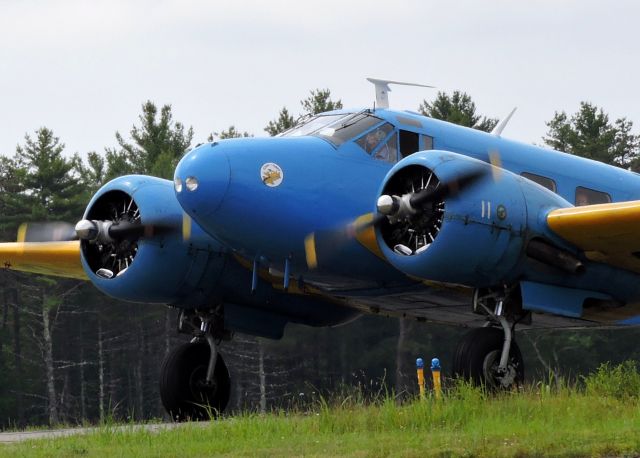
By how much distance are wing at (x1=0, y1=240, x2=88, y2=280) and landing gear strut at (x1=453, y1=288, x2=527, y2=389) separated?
6282mm

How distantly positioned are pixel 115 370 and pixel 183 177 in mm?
42206

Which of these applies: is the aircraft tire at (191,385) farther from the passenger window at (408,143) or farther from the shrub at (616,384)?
the shrub at (616,384)

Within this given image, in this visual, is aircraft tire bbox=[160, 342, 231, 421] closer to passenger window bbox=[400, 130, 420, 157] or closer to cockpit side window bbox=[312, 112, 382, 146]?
cockpit side window bbox=[312, 112, 382, 146]

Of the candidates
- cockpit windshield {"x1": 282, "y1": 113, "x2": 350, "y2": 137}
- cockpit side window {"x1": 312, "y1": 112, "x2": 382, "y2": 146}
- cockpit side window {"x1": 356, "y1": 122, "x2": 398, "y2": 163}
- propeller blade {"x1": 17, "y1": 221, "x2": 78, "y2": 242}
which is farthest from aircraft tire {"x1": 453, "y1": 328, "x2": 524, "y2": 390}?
propeller blade {"x1": 17, "y1": 221, "x2": 78, "y2": 242}

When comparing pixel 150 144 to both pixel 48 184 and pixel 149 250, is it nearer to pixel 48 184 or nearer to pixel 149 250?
Result: pixel 48 184

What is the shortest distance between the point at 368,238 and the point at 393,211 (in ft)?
2.96

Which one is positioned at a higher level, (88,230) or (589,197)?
(589,197)

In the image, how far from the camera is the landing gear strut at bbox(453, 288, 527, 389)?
1431 cm

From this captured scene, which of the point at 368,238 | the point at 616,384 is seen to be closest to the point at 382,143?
the point at 368,238

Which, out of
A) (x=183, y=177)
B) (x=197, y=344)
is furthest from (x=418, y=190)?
(x=197, y=344)

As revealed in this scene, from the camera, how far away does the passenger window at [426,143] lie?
1551 centimetres

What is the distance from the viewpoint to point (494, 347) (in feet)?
47.7

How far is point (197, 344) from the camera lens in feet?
55.2

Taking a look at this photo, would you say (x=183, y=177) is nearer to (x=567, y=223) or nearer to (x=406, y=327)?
(x=567, y=223)
